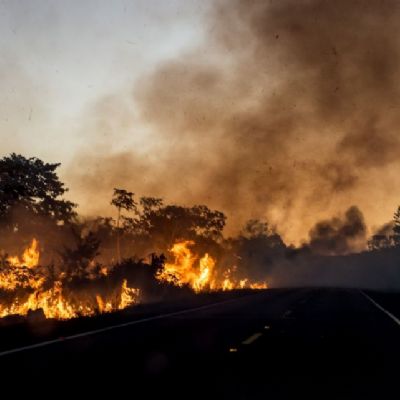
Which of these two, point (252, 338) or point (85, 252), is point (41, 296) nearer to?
point (85, 252)

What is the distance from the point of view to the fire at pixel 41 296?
98.4ft

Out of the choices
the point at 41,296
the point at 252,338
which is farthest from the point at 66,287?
the point at 252,338

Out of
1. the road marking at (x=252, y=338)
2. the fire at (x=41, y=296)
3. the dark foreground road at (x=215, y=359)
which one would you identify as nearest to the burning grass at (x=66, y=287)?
the fire at (x=41, y=296)

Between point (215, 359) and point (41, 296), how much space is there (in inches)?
1076

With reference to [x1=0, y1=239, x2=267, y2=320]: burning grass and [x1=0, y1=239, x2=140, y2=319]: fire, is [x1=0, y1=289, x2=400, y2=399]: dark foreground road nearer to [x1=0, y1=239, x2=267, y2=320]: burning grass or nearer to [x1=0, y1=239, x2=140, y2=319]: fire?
[x1=0, y1=239, x2=267, y2=320]: burning grass

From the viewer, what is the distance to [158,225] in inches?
2409

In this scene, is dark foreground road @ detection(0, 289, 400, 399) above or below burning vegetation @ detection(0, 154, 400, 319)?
below

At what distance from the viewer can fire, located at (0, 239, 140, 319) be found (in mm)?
29984

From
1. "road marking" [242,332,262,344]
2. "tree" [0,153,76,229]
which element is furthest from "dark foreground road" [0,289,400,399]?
"tree" [0,153,76,229]

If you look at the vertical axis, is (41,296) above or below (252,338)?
above

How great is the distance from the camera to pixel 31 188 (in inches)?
1367

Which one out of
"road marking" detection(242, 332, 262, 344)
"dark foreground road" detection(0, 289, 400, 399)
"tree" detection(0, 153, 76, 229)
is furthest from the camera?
"tree" detection(0, 153, 76, 229)

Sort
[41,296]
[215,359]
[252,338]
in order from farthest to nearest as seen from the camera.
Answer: [41,296], [252,338], [215,359]

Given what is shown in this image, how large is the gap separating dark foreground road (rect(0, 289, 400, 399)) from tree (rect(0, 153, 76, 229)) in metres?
10.8
